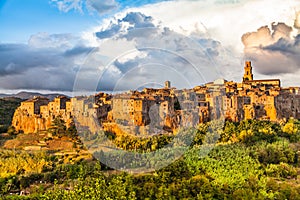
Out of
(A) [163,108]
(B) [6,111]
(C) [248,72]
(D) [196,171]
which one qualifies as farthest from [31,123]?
(C) [248,72]

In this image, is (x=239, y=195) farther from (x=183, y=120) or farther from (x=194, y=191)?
(x=183, y=120)

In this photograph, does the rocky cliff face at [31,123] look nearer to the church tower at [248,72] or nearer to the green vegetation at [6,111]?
the green vegetation at [6,111]

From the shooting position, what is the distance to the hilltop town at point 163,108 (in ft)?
50.5

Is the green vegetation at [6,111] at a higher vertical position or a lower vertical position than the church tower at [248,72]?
lower

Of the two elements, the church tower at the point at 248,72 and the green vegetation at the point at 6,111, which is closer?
the green vegetation at the point at 6,111

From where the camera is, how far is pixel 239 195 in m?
9.48

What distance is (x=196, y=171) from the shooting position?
12008 mm

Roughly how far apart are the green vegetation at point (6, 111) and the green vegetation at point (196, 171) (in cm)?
665

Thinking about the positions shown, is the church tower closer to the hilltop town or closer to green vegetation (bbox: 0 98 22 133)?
the hilltop town

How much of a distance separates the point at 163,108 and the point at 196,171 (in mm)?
5084

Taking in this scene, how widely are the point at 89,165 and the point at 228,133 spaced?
6.14 metres

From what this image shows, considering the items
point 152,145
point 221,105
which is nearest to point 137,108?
point 152,145

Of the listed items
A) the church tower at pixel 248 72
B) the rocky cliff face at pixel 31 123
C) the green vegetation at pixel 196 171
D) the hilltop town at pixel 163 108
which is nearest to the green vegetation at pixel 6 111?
the rocky cliff face at pixel 31 123

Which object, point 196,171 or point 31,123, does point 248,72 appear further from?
point 196,171
